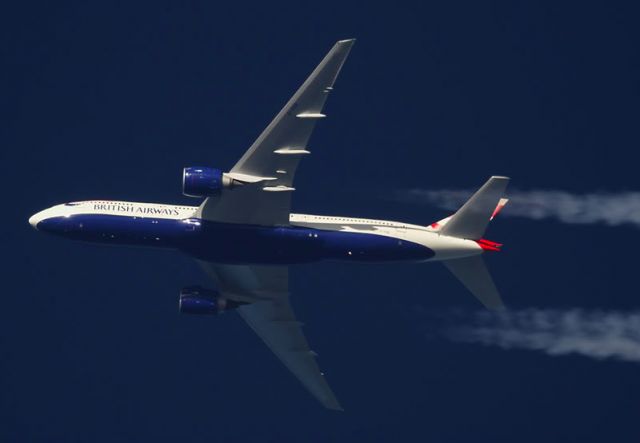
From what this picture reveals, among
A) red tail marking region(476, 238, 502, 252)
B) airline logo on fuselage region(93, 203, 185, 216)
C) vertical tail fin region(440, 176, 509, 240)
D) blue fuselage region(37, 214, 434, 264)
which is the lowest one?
blue fuselage region(37, 214, 434, 264)

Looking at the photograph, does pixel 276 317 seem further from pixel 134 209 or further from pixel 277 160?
pixel 277 160

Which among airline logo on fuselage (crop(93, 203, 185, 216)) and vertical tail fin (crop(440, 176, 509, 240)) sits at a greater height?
vertical tail fin (crop(440, 176, 509, 240))

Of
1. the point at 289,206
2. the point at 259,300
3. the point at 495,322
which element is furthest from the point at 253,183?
the point at 495,322

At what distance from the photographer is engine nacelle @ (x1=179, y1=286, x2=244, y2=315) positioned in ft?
298

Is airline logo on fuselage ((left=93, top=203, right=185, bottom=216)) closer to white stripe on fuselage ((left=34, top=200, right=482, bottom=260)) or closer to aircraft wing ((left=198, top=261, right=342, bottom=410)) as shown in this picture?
white stripe on fuselage ((left=34, top=200, right=482, bottom=260))

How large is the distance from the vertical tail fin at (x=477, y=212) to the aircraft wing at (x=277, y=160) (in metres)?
9.70

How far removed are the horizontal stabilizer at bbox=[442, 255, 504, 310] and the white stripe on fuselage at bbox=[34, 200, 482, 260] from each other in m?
0.94

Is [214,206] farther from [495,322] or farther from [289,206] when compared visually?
[495,322]

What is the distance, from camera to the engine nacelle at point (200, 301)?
9069 cm

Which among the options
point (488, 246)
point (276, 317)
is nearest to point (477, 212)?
point (488, 246)

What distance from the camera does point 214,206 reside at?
86688 mm

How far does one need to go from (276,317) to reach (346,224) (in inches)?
409

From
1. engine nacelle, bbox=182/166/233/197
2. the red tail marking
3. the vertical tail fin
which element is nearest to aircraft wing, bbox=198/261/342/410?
engine nacelle, bbox=182/166/233/197

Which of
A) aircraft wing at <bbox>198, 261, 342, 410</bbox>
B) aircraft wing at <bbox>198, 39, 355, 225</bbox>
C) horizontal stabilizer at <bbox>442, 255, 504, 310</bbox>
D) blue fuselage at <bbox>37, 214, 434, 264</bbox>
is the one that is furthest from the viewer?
aircraft wing at <bbox>198, 261, 342, 410</bbox>
